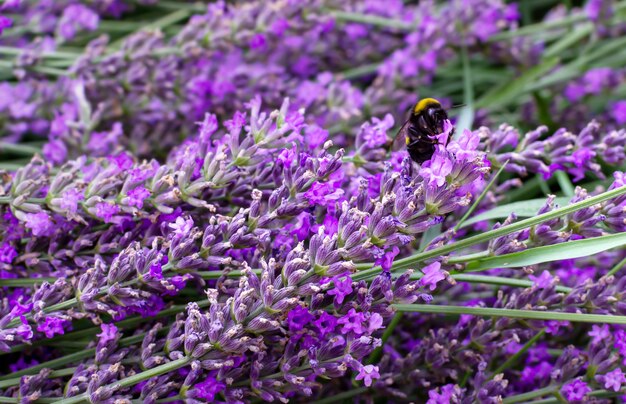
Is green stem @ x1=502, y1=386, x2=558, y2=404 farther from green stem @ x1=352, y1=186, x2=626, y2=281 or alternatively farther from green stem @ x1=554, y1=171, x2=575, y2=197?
green stem @ x1=554, y1=171, x2=575, y2=197

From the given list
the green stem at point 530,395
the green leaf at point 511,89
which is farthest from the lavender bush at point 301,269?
the green leaf at point 511,89

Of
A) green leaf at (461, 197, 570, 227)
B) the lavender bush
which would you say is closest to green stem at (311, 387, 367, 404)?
the lavender bush

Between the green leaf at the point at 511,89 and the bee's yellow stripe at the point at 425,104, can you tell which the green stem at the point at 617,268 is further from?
the green leaf at the point at 511,89

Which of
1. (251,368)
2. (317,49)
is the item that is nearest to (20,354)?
(251,368)

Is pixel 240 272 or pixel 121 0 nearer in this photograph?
pixel 240 272

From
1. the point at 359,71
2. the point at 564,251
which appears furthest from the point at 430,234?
the point at 359,71

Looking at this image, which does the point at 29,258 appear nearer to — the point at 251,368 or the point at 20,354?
the point at 20,354
